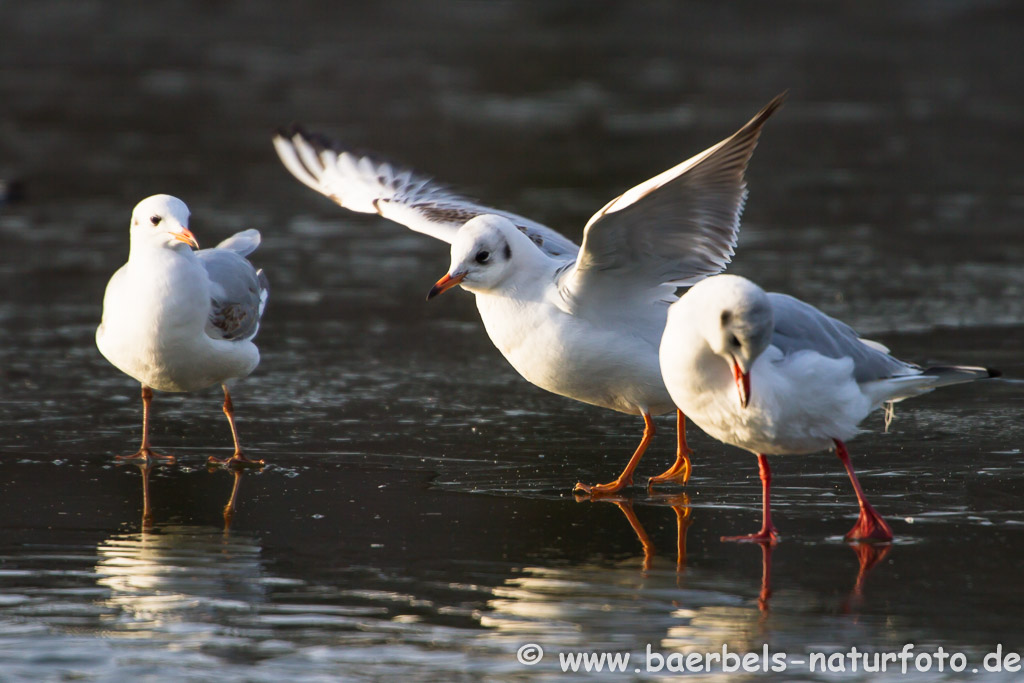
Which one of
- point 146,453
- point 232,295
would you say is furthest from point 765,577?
point 232,295

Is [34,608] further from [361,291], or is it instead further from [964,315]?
[964,315]

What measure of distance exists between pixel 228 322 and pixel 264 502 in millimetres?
1383

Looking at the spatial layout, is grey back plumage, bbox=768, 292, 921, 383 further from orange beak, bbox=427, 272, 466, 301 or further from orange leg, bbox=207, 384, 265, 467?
orange leg, bbox=207, 384, 265, 467

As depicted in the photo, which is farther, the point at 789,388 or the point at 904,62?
the point at 904,62

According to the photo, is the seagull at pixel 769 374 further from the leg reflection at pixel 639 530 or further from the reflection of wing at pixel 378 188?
the reflection of wing at pixel 378 188

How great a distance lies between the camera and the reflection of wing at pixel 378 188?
8477mm

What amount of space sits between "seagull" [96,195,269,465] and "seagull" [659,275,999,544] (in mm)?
2498

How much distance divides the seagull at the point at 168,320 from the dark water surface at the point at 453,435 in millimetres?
386

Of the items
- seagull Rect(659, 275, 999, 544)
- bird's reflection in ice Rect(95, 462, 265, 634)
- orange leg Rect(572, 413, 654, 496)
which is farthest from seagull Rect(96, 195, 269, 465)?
seagull Rect(659, 275, 999, 544)

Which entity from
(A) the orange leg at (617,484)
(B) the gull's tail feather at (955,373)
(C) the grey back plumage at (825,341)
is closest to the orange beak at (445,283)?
(A) the orange leg at (617,484)

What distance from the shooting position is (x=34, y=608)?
5.05 metres

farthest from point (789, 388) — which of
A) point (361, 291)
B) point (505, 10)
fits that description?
point (505, 10)

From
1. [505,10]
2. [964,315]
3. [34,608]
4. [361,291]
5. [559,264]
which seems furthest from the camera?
[505,10]

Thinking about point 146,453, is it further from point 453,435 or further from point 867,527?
point 867,527
